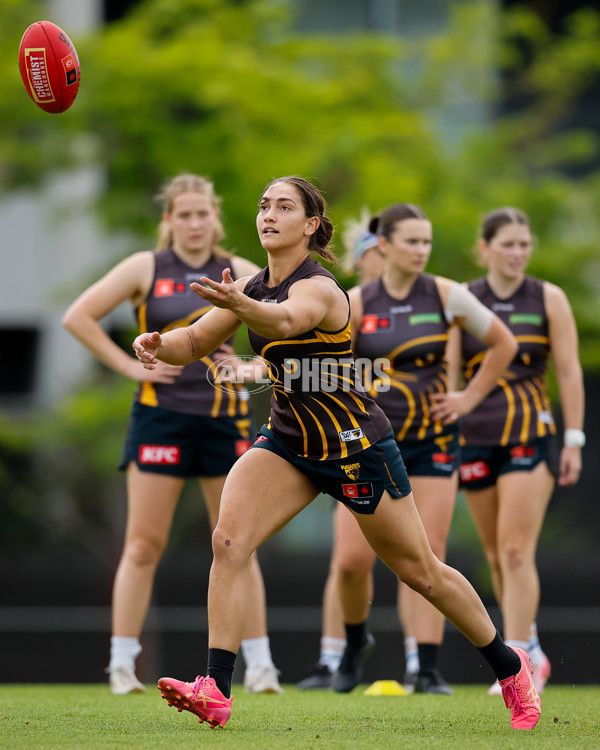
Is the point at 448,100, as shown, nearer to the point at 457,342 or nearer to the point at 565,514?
the point at 565,514

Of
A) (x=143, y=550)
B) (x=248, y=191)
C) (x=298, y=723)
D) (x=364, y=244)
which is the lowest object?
(x=298, y=723)

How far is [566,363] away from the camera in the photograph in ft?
Answer: 22.2

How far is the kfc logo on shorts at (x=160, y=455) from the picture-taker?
6.45m

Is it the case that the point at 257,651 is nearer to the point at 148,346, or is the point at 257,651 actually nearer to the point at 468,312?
the point at 468,312

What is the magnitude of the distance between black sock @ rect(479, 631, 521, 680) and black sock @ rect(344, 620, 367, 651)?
1808 millimetres

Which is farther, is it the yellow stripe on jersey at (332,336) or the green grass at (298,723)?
the yellow stripe on jersey at (332,336)

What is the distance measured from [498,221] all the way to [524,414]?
3.81 feet

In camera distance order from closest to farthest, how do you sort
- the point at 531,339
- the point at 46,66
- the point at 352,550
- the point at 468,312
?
the point at 46,66
the point at 352,550
the point at 468,312
the point at 531,339

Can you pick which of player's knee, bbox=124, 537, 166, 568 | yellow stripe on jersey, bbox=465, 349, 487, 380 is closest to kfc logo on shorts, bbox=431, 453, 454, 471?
yellow stripe on jersey, bbox=465, 349, 487, 380

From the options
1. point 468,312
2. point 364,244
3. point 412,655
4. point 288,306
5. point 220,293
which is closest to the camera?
point 220,293

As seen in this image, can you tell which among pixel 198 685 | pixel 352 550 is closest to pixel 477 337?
pixel 352 550

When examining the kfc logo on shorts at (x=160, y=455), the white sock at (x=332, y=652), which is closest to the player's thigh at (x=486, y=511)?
the white sock at (x=332, y=652)

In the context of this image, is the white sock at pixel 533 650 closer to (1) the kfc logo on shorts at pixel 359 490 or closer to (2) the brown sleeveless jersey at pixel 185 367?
(2) the brown sleeveless jersey at pixel 185 367

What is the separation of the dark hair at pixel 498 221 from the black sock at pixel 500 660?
295 centimetres
